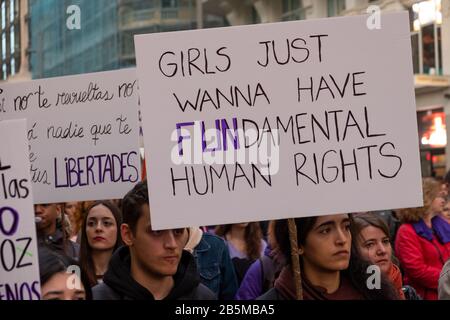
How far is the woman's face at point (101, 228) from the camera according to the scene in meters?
3.45

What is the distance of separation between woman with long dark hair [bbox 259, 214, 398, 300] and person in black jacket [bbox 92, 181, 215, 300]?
25 centimetres

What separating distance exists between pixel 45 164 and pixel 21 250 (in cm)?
147

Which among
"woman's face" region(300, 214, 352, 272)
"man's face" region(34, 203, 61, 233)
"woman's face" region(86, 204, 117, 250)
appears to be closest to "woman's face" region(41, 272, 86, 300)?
"woman's face" region(300, 214, 352, 272)

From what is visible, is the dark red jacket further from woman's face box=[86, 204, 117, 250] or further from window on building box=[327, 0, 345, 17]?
window on building box=[327, 0, 345, 17]

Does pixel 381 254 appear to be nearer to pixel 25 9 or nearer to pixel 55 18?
pixel 25 9

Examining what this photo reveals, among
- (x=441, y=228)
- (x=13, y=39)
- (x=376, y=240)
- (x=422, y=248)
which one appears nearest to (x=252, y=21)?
(x=13, y=39)

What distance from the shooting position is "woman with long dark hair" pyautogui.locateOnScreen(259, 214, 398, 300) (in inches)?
101

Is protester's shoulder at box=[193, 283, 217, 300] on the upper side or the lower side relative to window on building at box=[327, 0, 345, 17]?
lower

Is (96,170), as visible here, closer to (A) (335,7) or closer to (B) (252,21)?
(A) (335,7)

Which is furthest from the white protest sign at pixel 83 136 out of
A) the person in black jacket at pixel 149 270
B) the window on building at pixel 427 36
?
the window on building at pixel 427 36

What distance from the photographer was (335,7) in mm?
15039

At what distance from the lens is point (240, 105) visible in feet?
8.33

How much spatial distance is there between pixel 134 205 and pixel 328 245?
626 millimetres

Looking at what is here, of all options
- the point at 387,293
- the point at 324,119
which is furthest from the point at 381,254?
the point at 324,119
